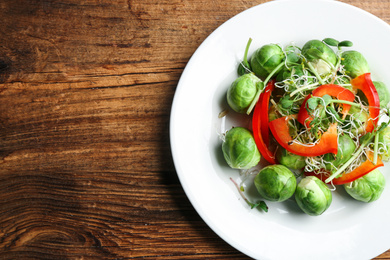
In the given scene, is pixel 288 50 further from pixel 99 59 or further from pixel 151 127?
pixel 99 59

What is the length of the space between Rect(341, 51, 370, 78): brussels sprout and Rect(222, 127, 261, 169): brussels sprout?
0.62 metres

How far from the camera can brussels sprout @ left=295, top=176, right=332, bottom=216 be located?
1.57m

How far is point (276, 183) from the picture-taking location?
1578 mm

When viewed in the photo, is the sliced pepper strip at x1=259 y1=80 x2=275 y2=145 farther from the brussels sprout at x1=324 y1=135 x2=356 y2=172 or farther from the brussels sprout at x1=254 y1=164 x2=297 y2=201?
the brussels sprout at x1=324 y1=135 x2=356 y2=172

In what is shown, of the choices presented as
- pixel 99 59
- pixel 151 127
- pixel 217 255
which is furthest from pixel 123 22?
pixel 217 255

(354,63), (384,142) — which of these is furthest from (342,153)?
(354,63)

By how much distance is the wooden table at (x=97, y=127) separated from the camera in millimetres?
1850

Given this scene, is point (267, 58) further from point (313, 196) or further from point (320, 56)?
point (313, 196)

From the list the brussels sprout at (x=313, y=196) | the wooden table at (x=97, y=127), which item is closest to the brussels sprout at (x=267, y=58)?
the wooden table at (x=97, y=127)

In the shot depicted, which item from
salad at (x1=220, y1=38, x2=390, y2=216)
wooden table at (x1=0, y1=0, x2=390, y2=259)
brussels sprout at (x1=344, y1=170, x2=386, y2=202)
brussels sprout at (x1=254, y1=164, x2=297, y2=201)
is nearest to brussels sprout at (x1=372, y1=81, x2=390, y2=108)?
salad at (x1=220, y1=38, x2=390, y2=216)

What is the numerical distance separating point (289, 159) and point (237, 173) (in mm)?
280

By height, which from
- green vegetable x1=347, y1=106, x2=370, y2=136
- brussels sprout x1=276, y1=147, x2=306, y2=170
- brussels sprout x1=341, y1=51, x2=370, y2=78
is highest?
brussels sprout x1=341, y1=51, x2=370, y2=78

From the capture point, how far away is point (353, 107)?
1681mm

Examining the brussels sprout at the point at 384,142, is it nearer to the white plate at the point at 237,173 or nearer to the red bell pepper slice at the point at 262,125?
the white plate at the point at 237,173
